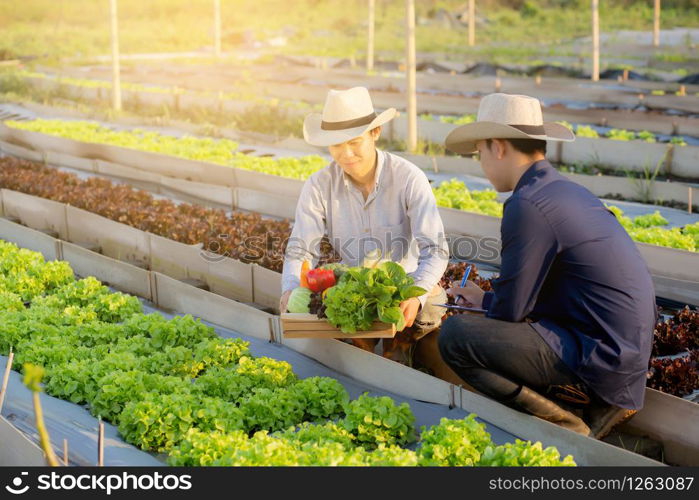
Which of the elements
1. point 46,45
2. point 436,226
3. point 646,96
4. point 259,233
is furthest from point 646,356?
point 46,45

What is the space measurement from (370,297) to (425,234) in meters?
0.61

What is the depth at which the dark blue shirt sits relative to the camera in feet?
11.9

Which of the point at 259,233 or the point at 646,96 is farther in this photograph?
the point at 646,96

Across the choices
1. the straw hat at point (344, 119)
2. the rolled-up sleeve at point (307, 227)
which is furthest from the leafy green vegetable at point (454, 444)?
the straw hat at point (344, 119)

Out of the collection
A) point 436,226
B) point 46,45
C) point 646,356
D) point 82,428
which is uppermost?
point 46,45

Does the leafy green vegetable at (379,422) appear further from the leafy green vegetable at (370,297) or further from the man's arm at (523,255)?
the man's arm at (523,255)

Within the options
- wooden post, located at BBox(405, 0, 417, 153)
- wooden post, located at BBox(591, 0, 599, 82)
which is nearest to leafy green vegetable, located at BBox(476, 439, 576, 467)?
wooden post, located at BBox(405, 0, 417, 153)

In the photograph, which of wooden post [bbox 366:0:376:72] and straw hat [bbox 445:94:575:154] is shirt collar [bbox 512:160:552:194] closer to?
straw hat [bbox 445:94:575:154]

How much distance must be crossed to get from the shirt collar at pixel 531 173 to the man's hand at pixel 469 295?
677 mm

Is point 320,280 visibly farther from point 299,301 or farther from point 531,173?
point 531,173

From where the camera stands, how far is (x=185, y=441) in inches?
143
